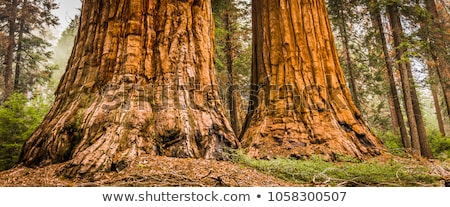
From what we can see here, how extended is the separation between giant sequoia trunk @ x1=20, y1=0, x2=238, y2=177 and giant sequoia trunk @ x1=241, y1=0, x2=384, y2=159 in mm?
1541

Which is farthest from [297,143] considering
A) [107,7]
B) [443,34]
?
[443,34]

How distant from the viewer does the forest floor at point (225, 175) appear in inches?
133

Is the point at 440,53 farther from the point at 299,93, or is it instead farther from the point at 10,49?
the point at 10,49

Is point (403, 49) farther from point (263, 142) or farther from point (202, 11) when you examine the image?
point (202, 11)

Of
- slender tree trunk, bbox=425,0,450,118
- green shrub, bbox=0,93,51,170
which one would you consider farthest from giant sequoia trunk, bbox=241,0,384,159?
slender tree trunk, bbox=425,0,450,118

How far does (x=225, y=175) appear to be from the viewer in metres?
3.60

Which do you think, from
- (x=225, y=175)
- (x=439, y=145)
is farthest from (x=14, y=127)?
(x=439, y=145)

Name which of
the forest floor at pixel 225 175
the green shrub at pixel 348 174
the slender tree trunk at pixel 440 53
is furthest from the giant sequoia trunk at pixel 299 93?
the slender tree trunk at pixel 440 53

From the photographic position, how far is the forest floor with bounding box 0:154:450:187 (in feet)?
11.1

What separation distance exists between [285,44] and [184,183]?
5.09 m

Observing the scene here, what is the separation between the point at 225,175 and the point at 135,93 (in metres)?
2.36

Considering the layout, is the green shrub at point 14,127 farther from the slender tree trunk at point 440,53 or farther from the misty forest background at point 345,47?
the slender tree trunk at point 440,53

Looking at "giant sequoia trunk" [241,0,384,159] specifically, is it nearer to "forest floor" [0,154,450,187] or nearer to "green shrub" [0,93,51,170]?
"forest floor" [0,154,450,187]

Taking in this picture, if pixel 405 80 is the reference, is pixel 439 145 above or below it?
below
